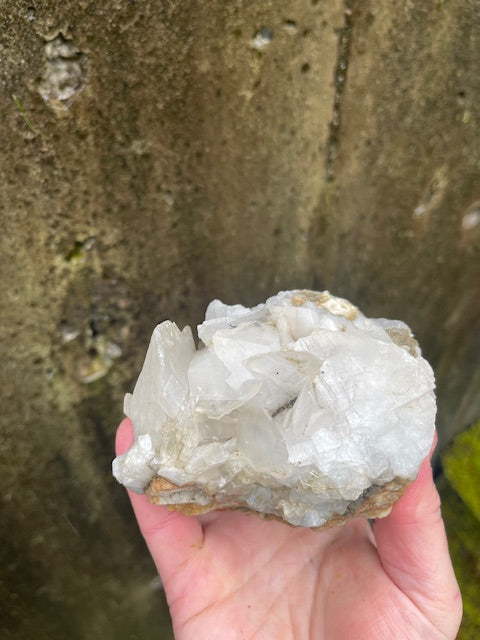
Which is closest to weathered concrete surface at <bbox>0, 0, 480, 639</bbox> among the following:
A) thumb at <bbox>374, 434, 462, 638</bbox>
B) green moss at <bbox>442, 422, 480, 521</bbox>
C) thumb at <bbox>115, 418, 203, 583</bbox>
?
thumb at <bbox>115, 418, 203, 583</bbox>

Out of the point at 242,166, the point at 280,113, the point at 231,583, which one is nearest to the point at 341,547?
the point at 231,583

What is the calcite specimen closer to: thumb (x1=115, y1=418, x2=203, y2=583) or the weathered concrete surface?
thumb (x1=115, y1=418, x2=203, y2=583)

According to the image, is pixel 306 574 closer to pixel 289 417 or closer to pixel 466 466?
pixel 289 417

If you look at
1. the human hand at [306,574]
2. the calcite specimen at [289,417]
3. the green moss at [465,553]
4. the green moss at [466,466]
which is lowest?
the green moss at [465,553]

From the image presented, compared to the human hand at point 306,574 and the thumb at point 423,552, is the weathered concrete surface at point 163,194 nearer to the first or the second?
the human hand at point 306,574

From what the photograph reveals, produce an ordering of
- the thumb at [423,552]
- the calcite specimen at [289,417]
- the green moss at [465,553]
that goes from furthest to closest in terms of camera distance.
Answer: the green moss at [465,553] → the thumb at [423,552] → the calcite specimen at [289,417]

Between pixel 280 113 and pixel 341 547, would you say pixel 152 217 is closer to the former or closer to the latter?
pixel 280 113

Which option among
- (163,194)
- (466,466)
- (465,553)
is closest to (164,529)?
(163,194)

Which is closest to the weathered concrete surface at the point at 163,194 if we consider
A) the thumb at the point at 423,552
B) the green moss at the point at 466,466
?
the green moss at the point at 466,466

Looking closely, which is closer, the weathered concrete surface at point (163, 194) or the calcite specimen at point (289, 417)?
the calcite specimen at point (289, 417)
